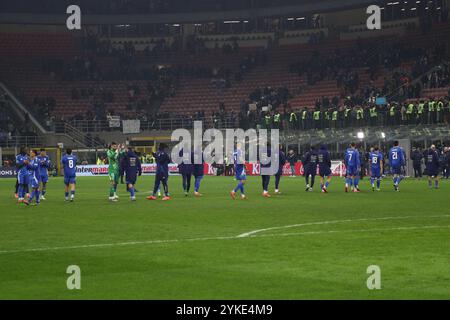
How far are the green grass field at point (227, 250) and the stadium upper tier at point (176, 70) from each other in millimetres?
47517

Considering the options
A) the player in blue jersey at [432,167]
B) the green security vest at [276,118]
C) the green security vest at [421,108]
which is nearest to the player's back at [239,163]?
the player in blue jersey at [432,167]

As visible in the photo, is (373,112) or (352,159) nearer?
(352,159)

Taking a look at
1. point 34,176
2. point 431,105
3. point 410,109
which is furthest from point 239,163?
point 410,109

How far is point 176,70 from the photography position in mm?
90688

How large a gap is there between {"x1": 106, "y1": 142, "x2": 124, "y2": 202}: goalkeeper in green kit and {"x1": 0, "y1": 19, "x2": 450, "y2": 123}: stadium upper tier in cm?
4049

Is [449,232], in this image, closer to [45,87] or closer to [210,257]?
[210,257]

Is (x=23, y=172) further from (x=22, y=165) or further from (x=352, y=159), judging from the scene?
(x=352, y=159)

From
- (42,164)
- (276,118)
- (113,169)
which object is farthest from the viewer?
(276,118)

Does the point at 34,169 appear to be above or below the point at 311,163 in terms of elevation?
below

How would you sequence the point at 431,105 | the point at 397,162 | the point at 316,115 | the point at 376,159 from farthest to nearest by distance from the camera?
the point at 316,115 → the point at 431,105 → the point at 376,159 → the point at 397,162

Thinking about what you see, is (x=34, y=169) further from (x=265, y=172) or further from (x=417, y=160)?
(x=417, y=160)

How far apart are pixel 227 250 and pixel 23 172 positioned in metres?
17.7

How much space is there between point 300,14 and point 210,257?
72489mm

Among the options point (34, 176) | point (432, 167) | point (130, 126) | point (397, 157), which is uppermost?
point (130, 126)
